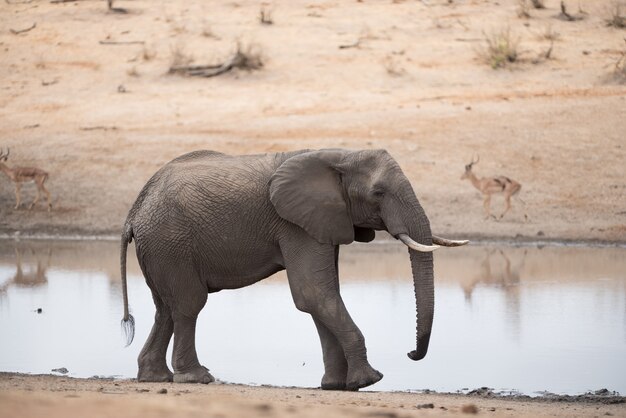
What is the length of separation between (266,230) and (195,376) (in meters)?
1.25

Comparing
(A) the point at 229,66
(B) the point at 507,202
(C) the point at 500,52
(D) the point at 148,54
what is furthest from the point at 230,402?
(D) the point at 148,54

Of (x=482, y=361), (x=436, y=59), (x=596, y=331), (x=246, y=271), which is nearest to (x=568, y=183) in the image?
(x=436, y=59)

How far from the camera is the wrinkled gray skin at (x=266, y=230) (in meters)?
10.5

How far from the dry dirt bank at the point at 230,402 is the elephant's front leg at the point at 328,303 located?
0.46 m

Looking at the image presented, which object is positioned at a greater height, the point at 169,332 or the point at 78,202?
the point at 169,332

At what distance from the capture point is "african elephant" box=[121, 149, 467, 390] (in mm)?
10508

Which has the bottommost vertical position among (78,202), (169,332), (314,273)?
(78,202)

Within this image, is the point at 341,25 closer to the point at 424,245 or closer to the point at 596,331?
the point at 596,331

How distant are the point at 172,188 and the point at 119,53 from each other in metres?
18.8

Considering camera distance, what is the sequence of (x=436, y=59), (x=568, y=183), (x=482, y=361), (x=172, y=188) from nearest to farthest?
1. (x=172, y=188)
2. (x=482, y=361)
3. (x=568, y=183)
4. (x=436, y=59)

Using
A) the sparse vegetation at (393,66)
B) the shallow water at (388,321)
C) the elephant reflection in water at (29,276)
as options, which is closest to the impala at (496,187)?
the shallow water at (388,321)

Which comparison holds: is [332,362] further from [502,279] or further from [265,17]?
[265,17]

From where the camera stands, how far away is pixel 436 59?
28219 millimetres

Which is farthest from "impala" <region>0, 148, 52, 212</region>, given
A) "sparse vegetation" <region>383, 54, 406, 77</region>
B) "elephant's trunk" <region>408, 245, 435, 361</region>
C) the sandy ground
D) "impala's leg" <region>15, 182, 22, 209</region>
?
"elephant's trunk" <region>408, 245, 435, 361</region>
